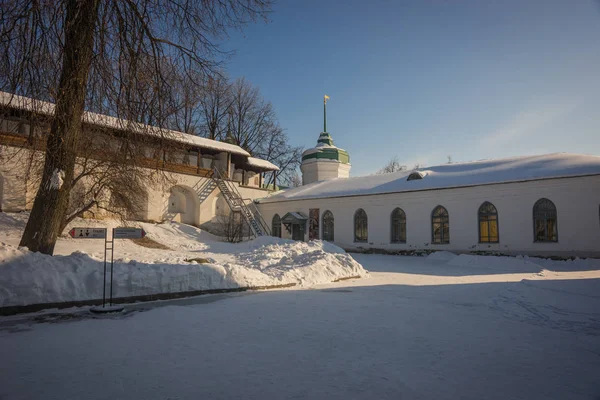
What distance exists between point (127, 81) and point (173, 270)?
4515 mm

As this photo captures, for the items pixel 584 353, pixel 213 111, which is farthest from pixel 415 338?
pixel 213 111

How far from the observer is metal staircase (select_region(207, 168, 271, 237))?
30.1 metres

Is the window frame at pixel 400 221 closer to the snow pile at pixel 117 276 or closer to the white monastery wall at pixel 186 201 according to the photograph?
the snow pile at pixel 117 276

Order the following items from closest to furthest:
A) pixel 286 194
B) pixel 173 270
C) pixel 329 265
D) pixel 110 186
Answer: pixel 173 270 → pixel 329 265 → pixel 110 186 → pixel 286 194

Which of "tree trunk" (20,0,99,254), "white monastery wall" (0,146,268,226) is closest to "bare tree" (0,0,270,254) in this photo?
"tree trunk" (20,0,99,254)

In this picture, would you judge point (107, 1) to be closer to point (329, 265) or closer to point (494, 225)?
point (329, 265)


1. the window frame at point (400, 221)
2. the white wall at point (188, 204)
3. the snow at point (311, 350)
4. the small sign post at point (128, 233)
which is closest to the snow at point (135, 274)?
the snow at point (311, 350)

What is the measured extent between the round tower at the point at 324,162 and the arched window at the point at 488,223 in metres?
18.6

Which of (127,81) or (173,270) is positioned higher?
(127,81)

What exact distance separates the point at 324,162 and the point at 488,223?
65.5 ft

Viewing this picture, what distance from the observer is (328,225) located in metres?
29.6

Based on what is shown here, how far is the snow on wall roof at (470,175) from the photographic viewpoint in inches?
766

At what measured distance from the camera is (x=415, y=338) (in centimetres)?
577

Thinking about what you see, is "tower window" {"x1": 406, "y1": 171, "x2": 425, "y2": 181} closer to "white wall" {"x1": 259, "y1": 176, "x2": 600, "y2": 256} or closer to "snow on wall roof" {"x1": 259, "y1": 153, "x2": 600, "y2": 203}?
"snow on wall roof" {"x1": 259, "y1": 153, "x2": 600, "y2": 203}
